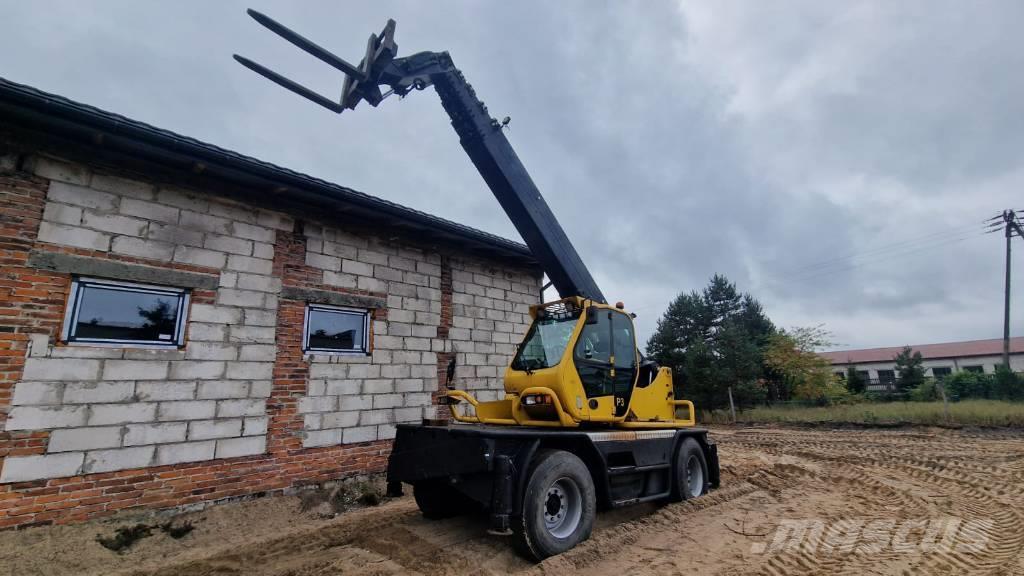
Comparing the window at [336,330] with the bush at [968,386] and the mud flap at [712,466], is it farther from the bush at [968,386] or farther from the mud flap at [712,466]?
the bush at [968,386]

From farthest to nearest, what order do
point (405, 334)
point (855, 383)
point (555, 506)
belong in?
point (855, 383)
point (405, 334)
point (555, 506)

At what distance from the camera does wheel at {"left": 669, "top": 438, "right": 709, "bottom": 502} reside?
5590mm

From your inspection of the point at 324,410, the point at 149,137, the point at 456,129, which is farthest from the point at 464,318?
the point at 149,137

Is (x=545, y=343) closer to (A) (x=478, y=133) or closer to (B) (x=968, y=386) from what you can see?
(A) (x=478, y=133)

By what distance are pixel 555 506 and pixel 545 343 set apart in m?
1.72

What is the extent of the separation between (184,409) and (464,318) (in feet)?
13.8

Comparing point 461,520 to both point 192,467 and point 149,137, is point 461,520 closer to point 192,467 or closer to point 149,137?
point 192,467

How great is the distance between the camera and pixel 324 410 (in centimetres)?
610

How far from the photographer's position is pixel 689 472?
608 cm

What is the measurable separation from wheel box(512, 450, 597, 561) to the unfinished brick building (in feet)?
11.2

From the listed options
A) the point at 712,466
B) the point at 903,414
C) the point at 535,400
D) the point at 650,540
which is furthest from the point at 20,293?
the point at 903,414

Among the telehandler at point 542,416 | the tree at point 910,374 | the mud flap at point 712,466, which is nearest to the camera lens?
the telehandler at point 542,416

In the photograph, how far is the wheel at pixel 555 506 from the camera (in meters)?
3.66

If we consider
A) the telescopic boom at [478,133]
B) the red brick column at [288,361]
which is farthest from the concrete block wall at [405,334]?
the telescopic boom at [478,133]
